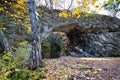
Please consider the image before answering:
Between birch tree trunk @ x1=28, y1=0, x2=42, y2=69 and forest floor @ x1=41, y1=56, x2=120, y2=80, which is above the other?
birch tree trunk @ x1=28, y1=0, x2=42, y2=69

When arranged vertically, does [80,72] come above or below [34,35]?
below

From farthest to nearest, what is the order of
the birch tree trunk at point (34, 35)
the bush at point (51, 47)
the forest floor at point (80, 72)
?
1. the bush at point (51, 47)
2. the birch tree trunk at point (34, 35)
3. the forest floor at point (80, 72)

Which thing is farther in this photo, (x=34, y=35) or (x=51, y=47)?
(x=51, y=47)

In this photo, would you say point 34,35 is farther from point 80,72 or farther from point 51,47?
point 51,47

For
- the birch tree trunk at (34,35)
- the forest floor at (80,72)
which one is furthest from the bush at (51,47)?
the birch tree trunk at (34,35)

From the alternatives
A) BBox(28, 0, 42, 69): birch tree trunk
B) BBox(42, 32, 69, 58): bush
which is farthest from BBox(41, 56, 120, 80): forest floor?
BBox(42, 32, 69, 58): bush

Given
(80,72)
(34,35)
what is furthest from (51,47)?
(80,72)

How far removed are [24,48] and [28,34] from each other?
2.78 m

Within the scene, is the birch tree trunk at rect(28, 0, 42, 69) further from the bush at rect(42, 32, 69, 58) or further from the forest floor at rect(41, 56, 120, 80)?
the bush at rect(42, 32, 69, 58)

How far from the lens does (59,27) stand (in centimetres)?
966

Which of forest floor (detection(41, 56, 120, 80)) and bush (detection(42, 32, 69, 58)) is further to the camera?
bush (detection(42, 32, 69, 58))

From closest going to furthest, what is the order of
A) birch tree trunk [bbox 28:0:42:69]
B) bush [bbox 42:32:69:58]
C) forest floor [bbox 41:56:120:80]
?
forest floor [bbox 41:56:120:80]
birch tree trunk [bbox 28:0:42:69]
bush [bbox 42:32:69:58]

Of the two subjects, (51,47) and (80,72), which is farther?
(51,47)

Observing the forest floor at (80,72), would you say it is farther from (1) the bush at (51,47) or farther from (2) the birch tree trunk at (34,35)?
(1) the bush at (51,47)
